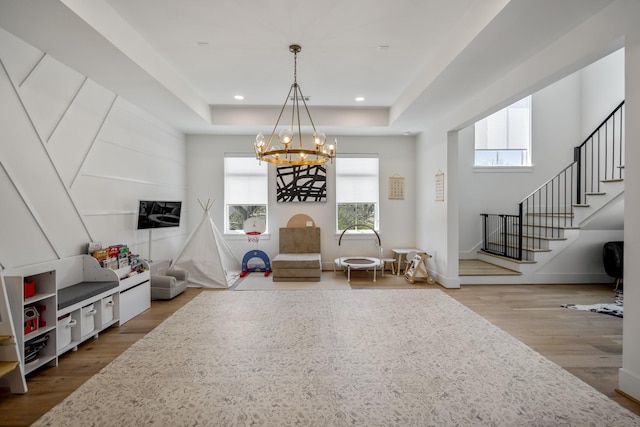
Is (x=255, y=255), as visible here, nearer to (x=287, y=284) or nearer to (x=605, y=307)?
(x=287, y=284)

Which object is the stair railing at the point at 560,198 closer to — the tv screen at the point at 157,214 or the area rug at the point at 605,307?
the area rug at the point at 605,307

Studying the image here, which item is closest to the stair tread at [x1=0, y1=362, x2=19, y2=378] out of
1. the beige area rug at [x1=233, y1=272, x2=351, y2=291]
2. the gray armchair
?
the gray armchair

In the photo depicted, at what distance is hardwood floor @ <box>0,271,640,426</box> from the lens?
2174 mm

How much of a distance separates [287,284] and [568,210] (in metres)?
5.85

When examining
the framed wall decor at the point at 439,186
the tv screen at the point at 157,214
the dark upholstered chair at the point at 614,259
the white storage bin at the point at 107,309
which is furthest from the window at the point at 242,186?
the dark upholstered chair at the point at 614,259

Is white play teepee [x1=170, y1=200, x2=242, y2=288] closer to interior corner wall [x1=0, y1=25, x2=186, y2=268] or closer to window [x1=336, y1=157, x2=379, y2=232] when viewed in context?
interior corner wall [x1=0, y1=25, x2=186, y2=268]

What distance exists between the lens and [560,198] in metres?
6.33

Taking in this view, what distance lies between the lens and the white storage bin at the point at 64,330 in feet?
8.80

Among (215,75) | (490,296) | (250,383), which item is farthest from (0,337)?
(490,296)

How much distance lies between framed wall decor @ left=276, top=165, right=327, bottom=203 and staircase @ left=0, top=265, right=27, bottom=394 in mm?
4557

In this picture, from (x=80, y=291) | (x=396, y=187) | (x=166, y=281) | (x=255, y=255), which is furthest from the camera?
(x=396, y=187)

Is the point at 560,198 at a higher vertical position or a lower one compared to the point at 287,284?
higher

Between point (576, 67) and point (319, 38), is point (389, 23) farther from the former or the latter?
point (576, 67)

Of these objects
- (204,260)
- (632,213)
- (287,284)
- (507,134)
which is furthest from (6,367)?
(507,134)
